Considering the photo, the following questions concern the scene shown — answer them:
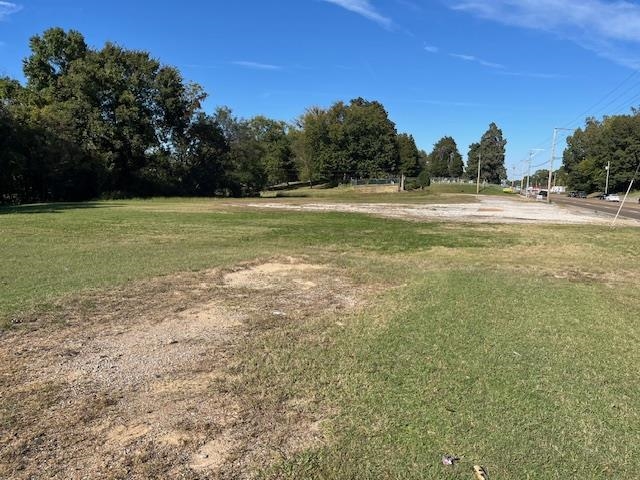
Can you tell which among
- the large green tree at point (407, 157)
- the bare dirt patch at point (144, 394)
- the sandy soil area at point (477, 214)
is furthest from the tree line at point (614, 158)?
the bare dirt patch at point (144, 394)

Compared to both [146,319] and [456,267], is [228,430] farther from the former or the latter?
[456,267]

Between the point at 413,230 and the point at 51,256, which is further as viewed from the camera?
Result: the point at 413,230

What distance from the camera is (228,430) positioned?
3465mm

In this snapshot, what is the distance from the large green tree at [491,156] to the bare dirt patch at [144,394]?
154697mm

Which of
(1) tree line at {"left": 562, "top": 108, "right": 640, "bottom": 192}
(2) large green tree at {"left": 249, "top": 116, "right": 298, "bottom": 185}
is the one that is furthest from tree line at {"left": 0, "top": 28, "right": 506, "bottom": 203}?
(1) tree line at {"left": 562, "top": 108, "right": 640, "bottom": 192}

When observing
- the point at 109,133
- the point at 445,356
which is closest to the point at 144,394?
the point at 445,356

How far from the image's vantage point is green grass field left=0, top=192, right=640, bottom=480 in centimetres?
325

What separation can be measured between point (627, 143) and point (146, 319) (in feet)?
364

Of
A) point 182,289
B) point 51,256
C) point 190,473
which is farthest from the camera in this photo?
point 51,256

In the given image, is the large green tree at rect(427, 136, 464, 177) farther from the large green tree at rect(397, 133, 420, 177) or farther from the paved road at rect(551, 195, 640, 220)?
the paved road at rect(551, 195, 640, 220)

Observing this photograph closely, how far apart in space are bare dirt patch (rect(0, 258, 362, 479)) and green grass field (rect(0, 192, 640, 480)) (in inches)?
9.7

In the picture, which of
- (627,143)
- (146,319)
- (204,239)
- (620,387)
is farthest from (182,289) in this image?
(627,143)

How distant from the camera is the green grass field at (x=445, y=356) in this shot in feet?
10.7

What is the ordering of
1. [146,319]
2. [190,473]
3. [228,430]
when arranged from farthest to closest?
1. [146,319]
2. [228,430]
3. [190,473]
